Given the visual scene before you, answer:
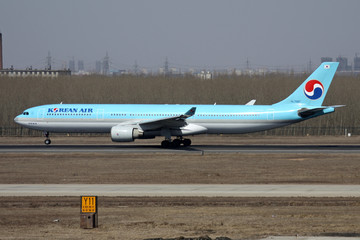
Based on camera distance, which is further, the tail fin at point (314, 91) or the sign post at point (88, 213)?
the tail fin at point (314, 91)

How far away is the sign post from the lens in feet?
67.6

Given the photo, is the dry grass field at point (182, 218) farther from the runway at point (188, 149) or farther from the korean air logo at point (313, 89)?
the korean air logo at point (313, 89)

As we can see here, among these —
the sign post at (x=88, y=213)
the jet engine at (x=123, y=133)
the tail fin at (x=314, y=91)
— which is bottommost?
the sign post at (x=88, y=213)

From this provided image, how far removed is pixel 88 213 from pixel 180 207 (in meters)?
5.26

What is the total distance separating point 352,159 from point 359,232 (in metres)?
26.9

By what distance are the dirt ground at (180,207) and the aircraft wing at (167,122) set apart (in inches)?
379

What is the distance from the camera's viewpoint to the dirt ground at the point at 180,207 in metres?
20.2

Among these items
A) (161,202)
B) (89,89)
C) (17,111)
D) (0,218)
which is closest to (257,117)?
(161,202)

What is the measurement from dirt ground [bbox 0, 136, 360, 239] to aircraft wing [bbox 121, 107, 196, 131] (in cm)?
964

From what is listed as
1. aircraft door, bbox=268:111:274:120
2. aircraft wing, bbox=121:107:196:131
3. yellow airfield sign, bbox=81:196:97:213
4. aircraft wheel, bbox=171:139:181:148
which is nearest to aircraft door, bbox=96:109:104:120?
aircraft wing, bbox=121:107:196:131

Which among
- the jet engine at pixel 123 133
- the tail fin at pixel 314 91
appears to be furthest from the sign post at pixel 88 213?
the tail fin at pixel 314 91

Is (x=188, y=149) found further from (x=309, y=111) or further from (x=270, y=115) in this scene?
(x=309, y=111)

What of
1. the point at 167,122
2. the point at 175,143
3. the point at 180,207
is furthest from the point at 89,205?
the point at 175,143

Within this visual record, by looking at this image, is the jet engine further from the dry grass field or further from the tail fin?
the dry grass field
